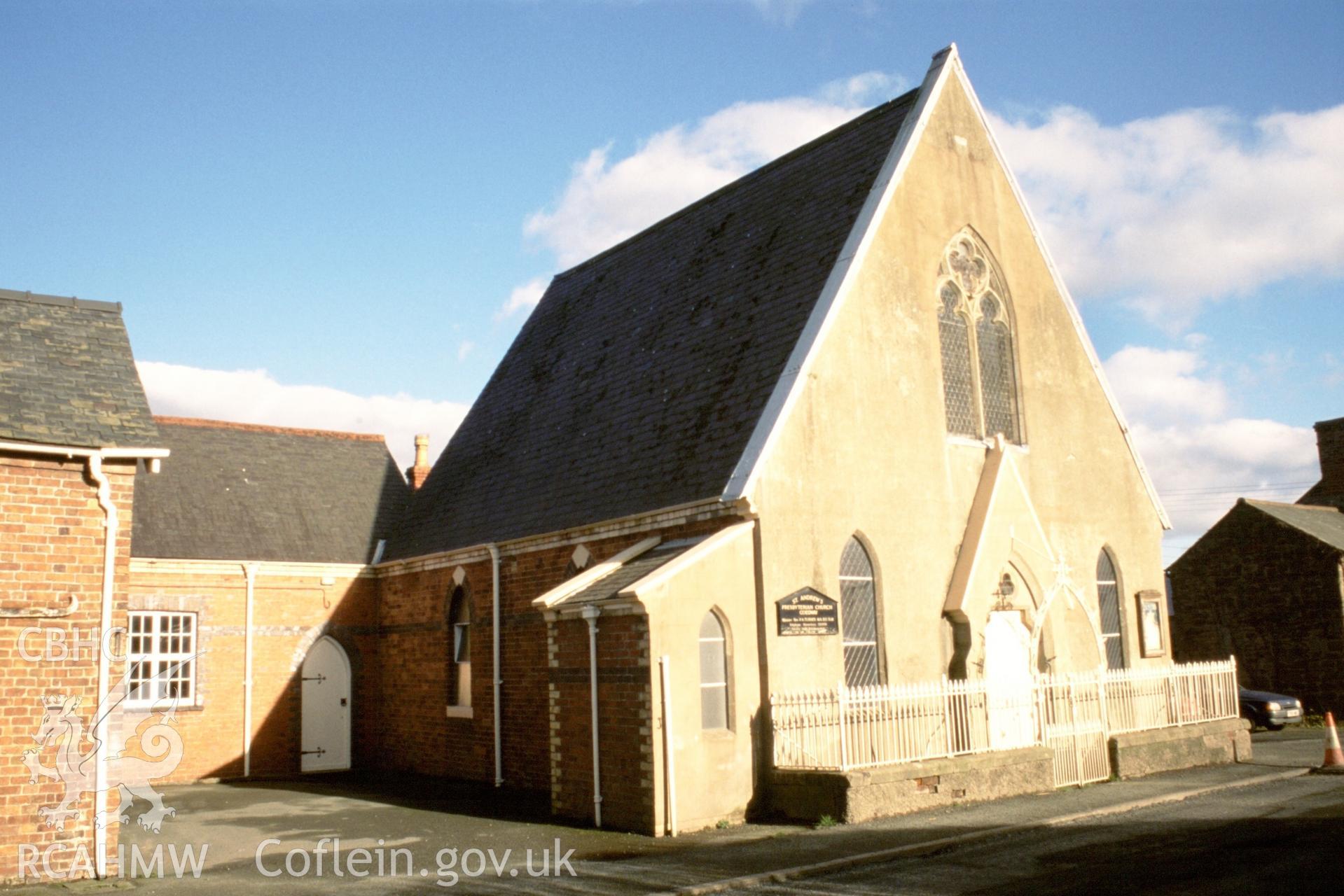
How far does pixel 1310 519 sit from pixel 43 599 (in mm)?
33255

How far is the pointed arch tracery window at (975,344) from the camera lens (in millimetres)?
18531

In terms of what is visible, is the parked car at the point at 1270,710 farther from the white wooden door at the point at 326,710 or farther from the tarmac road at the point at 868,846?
the white wooden door at the point at 326,710

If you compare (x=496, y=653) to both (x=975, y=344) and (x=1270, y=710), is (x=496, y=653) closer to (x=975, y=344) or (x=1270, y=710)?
(x=975, y=344)

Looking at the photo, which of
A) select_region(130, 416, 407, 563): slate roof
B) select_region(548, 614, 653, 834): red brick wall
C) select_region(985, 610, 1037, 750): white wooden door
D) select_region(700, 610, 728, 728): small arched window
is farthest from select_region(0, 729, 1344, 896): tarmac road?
select_region(130, 416, 407, 563): slate roof

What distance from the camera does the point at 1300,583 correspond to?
3102 centimetres

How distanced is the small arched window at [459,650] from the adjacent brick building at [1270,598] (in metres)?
23.0

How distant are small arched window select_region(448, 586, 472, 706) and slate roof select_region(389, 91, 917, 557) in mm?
1105

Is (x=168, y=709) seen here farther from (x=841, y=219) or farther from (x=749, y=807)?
(x=841, y=219)

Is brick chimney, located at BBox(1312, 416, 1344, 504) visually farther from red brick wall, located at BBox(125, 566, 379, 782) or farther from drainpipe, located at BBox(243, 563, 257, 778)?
drainpipe, located at BBox(243, 563, 257, 778)

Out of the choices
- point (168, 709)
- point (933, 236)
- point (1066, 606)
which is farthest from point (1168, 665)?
point (168, 709)

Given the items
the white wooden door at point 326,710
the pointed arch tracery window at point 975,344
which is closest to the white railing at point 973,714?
the pointed arch tracery window at point 975,344

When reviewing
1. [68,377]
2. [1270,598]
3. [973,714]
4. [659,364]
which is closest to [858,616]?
[973,714]

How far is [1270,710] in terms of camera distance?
27641 millimetres

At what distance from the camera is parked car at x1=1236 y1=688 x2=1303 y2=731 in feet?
90.7
